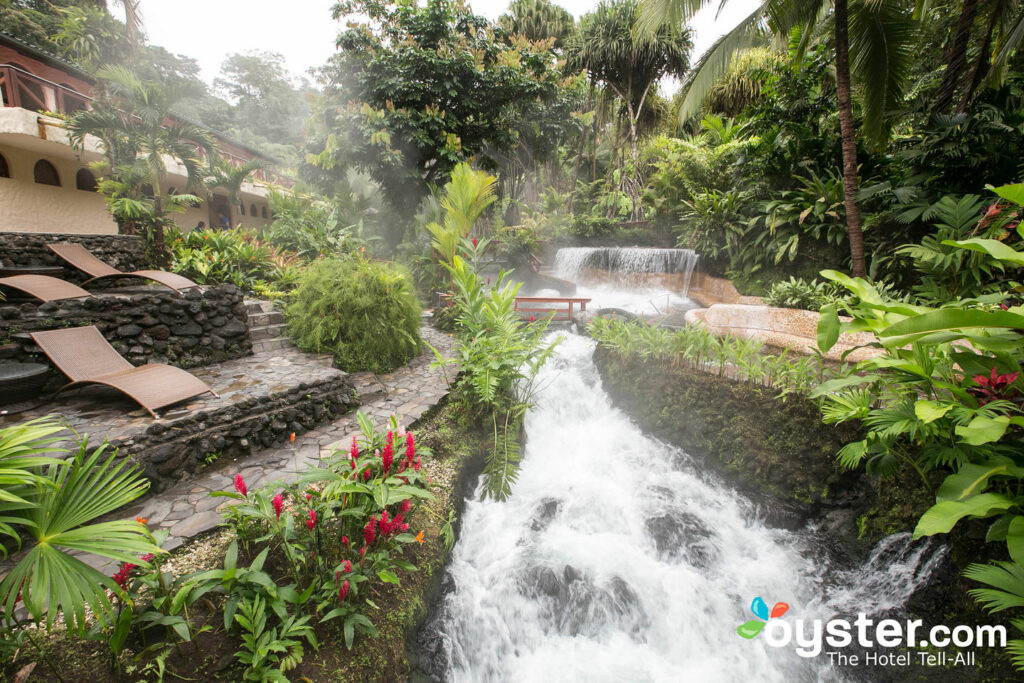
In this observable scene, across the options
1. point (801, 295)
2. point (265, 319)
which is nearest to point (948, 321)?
point (801, 295)

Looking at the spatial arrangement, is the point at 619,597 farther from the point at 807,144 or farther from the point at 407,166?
the point at 407,166

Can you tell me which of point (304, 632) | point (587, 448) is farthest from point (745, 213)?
point (304, 632)

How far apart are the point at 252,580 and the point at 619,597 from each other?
2642 mm

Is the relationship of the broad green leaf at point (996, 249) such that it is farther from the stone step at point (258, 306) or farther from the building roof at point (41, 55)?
the building roof at point (41, 55)

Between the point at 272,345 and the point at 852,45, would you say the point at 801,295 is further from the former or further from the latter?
the point at 272,345

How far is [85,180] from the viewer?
32.6 feet

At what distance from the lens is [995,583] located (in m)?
2.03

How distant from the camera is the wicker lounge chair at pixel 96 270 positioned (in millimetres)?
5532

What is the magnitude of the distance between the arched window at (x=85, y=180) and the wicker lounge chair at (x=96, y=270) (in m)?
5.50

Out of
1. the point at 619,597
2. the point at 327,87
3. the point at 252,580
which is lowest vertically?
the point at 619,597

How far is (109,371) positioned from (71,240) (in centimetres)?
477

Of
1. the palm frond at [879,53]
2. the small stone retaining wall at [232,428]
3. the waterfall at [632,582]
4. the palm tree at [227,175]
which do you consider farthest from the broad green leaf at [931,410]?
the palm tree at [227,175]

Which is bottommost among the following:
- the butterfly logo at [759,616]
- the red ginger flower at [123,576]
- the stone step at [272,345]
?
the butterfly logo at [759,616]

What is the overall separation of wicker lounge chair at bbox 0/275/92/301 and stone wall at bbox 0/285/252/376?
0.15 metres
